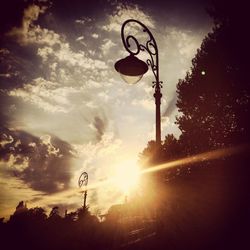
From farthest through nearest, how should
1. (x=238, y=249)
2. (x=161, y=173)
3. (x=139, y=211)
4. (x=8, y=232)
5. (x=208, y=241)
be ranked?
1. (x=139, y=211)
2. (x=8, y=232)
3. (x=208, y=241)
4. (x=238, y=249)
5. (x=161, y=173)

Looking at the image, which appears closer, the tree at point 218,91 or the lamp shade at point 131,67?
the lamp shade at point 131,67

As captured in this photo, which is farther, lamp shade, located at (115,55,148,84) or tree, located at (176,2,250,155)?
tree, located at (176,2,250,155)

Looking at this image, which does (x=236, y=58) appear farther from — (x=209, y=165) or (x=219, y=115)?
(x=209, y=165)

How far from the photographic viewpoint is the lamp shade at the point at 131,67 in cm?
600

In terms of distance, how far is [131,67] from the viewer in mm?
6035

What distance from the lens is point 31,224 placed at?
25.1 meters

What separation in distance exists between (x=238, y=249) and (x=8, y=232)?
22182mm

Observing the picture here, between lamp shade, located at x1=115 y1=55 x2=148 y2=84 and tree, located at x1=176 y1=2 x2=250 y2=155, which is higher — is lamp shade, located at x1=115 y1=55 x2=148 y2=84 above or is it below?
below

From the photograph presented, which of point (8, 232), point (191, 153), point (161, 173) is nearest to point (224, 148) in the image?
point (191, 153)

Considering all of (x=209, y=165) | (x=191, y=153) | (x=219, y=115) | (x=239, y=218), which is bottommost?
(x=239, y=218)

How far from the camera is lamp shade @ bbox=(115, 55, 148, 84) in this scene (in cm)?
600

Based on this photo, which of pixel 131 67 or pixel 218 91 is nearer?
pixel 131 67

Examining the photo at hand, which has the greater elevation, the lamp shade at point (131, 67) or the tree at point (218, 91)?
the tree at point (218, 91)

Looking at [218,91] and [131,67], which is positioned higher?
[218,91]
